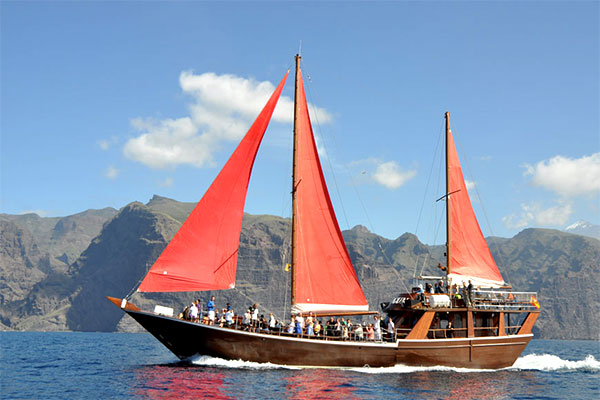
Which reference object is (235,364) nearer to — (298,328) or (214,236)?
(298,328)

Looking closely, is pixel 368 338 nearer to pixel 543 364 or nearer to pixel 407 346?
pixel 407 346

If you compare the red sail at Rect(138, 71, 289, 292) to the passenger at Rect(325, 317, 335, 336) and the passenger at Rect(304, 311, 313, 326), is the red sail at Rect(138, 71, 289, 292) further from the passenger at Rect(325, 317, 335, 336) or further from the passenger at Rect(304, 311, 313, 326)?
the passenger at Rect(325, 317, 335, 336)

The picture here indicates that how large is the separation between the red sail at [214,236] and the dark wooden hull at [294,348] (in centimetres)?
221

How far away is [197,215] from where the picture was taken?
29.9m

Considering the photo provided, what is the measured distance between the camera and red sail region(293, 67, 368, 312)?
31703 millimetres

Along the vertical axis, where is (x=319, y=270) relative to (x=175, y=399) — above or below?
above

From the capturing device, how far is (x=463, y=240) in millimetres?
37281

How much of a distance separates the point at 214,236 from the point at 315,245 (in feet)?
19.1

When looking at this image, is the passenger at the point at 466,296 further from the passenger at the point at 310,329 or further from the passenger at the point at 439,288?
the passenger at the point at 310,329

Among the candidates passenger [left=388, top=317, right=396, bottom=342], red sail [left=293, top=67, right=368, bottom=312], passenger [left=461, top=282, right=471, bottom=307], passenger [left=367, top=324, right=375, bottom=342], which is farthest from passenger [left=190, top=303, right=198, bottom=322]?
passenger [left=461, top=282, right=471, bottom=307]

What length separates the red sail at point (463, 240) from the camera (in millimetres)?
37000

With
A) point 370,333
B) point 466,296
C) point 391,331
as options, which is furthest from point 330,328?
point 466,296

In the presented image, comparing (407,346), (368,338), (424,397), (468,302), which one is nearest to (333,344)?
(368,338)

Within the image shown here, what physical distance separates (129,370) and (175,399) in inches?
438
